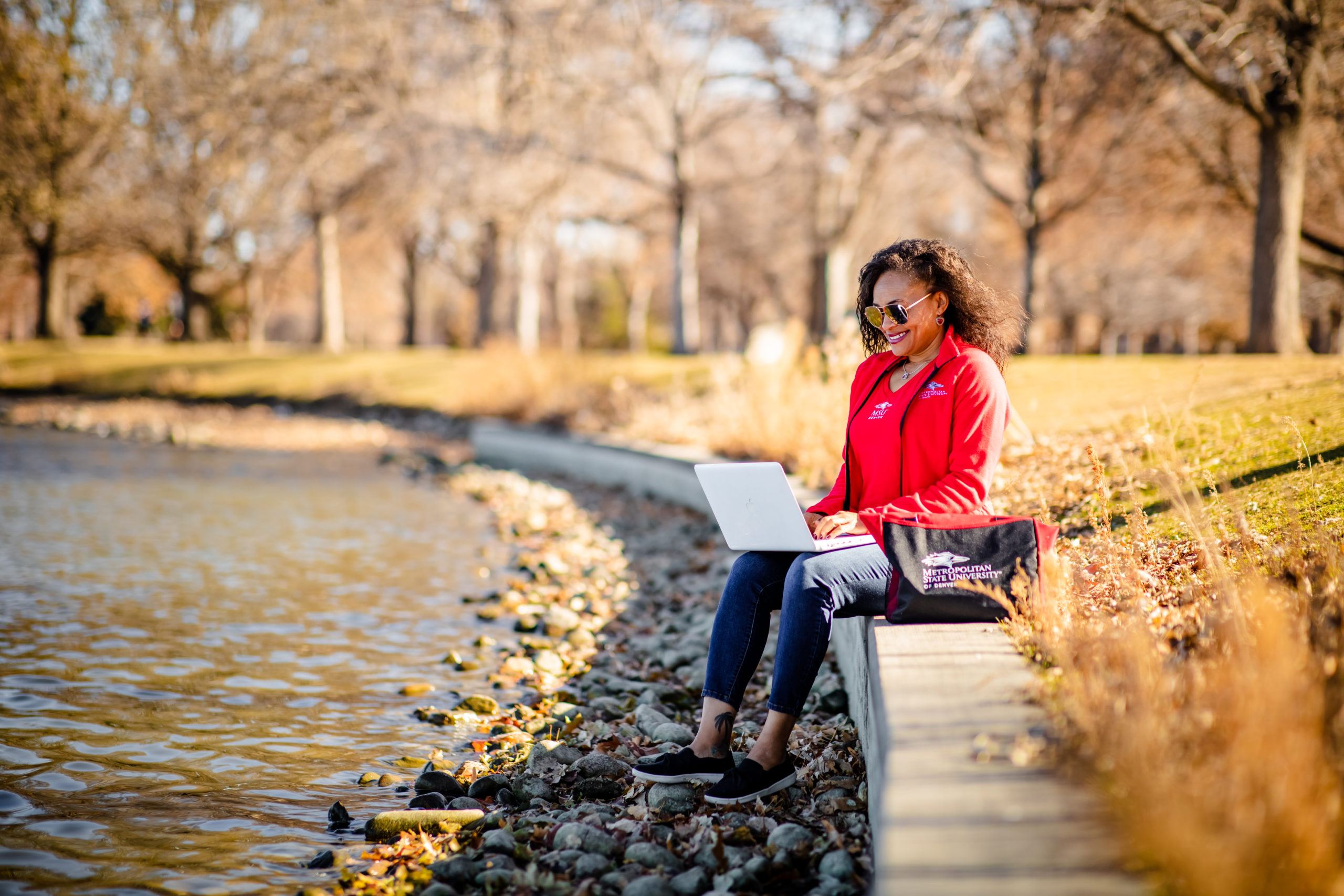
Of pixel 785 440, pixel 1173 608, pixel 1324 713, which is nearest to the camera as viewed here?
pixel 1324 713

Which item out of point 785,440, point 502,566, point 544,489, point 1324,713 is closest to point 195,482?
point 544,489

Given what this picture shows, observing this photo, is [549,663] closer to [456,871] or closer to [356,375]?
[456,871]

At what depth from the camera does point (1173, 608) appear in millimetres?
3217

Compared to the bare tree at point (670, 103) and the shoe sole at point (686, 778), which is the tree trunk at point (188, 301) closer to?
the bare tree at point (670, 103)

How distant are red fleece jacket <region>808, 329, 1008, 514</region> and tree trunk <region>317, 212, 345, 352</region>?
82.4ft

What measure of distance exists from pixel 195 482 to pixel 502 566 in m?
5.72

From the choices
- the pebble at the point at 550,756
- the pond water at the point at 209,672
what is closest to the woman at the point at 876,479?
the pebble at the point at 550,756

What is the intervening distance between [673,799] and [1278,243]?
41.1 feet

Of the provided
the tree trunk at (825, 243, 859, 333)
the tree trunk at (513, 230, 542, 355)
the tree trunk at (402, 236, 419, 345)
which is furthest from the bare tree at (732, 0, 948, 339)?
the tree trunk at (402, 236, 419, 345)

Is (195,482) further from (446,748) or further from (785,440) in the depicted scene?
(446,748)

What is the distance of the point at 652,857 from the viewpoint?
10.1 feet

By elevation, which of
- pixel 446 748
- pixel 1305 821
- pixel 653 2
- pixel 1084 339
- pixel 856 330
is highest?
pixel 653 2

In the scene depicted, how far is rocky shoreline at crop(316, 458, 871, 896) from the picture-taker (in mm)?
A: 2979

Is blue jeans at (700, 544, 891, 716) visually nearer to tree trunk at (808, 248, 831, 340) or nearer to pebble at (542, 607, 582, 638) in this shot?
pebble at (542, 607, 582, 638)
